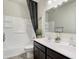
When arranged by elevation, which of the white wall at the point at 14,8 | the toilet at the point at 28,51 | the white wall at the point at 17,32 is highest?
the white wall at the point at 14,8

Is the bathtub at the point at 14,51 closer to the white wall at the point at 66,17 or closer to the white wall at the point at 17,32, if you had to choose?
the white wall at the point at 17,32

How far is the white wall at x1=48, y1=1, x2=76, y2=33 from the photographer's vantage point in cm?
167

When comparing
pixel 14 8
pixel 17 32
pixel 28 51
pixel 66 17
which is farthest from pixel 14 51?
pixel 66 17

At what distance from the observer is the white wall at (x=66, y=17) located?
1671mm

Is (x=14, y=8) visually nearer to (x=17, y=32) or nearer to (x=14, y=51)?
(x=17, y=32)

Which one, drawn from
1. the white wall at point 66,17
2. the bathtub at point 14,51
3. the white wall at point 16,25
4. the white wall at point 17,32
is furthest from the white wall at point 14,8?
the white wall at point 66,17

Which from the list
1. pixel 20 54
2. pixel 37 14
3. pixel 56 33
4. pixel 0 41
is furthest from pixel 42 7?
pixel 0 41

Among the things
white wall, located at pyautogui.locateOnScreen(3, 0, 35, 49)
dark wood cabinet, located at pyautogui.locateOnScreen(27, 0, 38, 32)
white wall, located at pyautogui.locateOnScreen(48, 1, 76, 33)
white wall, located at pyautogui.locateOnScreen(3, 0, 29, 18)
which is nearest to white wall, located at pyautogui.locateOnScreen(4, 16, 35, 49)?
white wall, located at pyautogui.locateOnScreen(3, 0, 35, 49)

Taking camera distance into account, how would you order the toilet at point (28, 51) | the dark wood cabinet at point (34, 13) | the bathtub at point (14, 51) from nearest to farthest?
the bathtub at point (14, 51)
the toilet at point (28, 51)
the dark wood cabinet at point (34, 13)

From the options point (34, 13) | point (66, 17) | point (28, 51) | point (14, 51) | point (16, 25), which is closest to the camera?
point (66, 17)

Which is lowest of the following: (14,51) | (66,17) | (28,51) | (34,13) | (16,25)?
(28,51)

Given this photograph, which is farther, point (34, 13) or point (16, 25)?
point (34, 13)

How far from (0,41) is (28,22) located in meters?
2.49

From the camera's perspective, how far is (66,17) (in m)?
1.88
